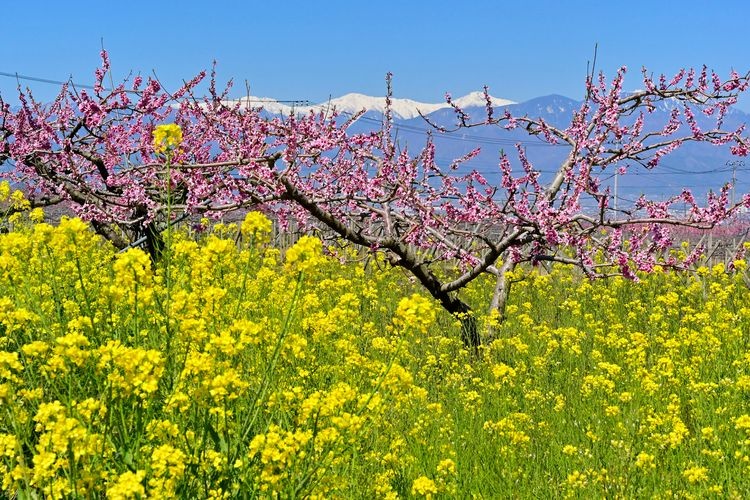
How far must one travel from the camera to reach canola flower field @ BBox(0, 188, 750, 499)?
2754 millimetres

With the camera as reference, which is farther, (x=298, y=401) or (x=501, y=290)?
(x=501, y=290)

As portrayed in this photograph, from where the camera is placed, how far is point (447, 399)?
240 inches

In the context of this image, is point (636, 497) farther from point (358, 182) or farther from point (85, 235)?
point (358, 182)

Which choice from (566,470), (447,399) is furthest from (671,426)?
(447,399)

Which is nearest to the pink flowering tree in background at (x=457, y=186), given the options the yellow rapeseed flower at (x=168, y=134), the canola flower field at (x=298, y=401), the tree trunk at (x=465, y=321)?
the tree trunk at (x=465, y=321)

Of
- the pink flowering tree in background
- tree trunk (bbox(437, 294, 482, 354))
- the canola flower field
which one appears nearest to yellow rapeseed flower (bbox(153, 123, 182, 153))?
the canola flower field

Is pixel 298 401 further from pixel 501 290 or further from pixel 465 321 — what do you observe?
pixel 501 290

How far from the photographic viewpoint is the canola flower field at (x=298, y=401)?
9.04 ft

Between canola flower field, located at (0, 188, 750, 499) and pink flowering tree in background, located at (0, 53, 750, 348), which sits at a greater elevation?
pink flowering tree in background, located at (0, 53, 750, 348)

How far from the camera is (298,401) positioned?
12.8ft

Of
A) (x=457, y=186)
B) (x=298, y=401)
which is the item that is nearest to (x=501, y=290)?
(x=457, y=186)

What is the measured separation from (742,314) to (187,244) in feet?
23.2

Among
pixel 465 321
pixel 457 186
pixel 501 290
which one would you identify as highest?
pixel 457 186

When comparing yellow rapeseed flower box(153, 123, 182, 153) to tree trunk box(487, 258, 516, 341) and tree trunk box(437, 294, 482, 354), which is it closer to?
tree trunk box(437, 294, 482, 354)
